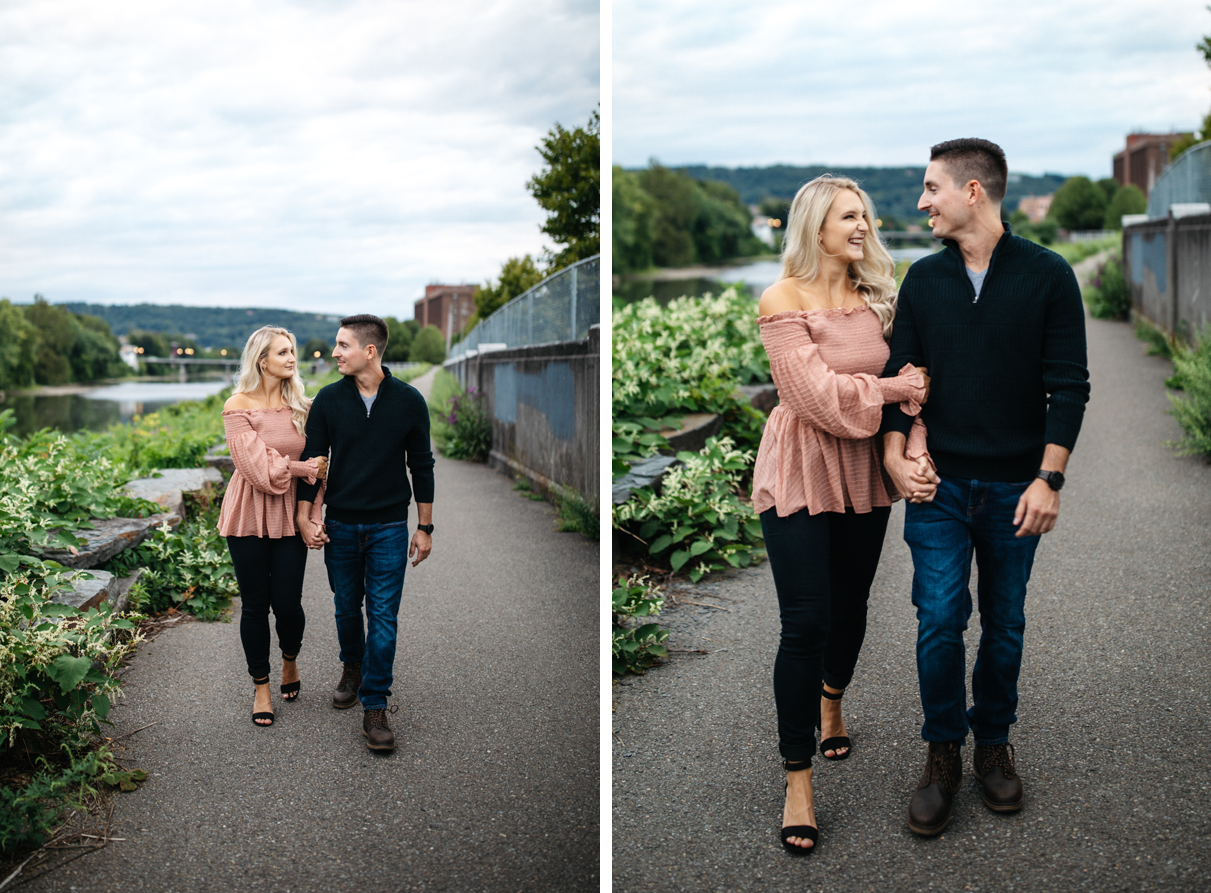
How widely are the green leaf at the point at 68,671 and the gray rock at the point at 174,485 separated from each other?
6.89 ft

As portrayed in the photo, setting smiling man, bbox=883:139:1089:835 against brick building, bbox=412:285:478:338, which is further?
brick building, bbox=412:285:478:338

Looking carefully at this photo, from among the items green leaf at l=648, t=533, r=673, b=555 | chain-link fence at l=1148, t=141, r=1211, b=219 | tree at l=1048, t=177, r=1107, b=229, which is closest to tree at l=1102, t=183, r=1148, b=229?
tree at l=1048, t=177, r=1107, b=229

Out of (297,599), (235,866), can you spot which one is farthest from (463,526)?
(235,866)

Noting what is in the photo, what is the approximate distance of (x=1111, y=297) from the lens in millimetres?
13594

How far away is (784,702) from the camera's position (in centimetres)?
252

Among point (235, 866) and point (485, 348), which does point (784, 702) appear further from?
point (485, 348)

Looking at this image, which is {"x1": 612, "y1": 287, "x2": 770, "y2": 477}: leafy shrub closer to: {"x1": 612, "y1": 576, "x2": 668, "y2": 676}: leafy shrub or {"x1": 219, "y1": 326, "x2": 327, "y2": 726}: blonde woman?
{"x1": 612, "y1": 576, "x2": 668, "y2": 676}: leafy shrub

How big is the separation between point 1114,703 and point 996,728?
757 mm

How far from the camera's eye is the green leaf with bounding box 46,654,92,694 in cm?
271

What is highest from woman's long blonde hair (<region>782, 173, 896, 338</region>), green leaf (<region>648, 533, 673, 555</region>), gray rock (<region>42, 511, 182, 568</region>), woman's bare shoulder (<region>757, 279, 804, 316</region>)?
woman's long blonde hair (<region>782, 173, 896, 338</region>)

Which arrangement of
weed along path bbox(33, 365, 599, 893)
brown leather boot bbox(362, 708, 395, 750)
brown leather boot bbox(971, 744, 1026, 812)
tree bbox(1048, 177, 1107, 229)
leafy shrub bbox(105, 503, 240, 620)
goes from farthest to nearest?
tree bbox(1048, 177, 1107, 229), leafy shrub bbox(105, 503, 240, 620), brown leather boot bbox(362, 708, 395, 750), brown leather boot bbox(971, 744, 1026, 812), weed along path bbox(33, 365, 599, 893)

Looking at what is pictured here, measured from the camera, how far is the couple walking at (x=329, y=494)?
121 inches

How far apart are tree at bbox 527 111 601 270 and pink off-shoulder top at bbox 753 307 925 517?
124cm

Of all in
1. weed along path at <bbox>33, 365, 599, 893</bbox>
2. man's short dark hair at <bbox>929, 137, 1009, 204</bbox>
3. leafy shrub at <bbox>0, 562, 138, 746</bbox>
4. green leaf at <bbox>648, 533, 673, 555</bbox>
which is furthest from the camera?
green leaf at <bbox>648, 533, 673, 555</bbox>
